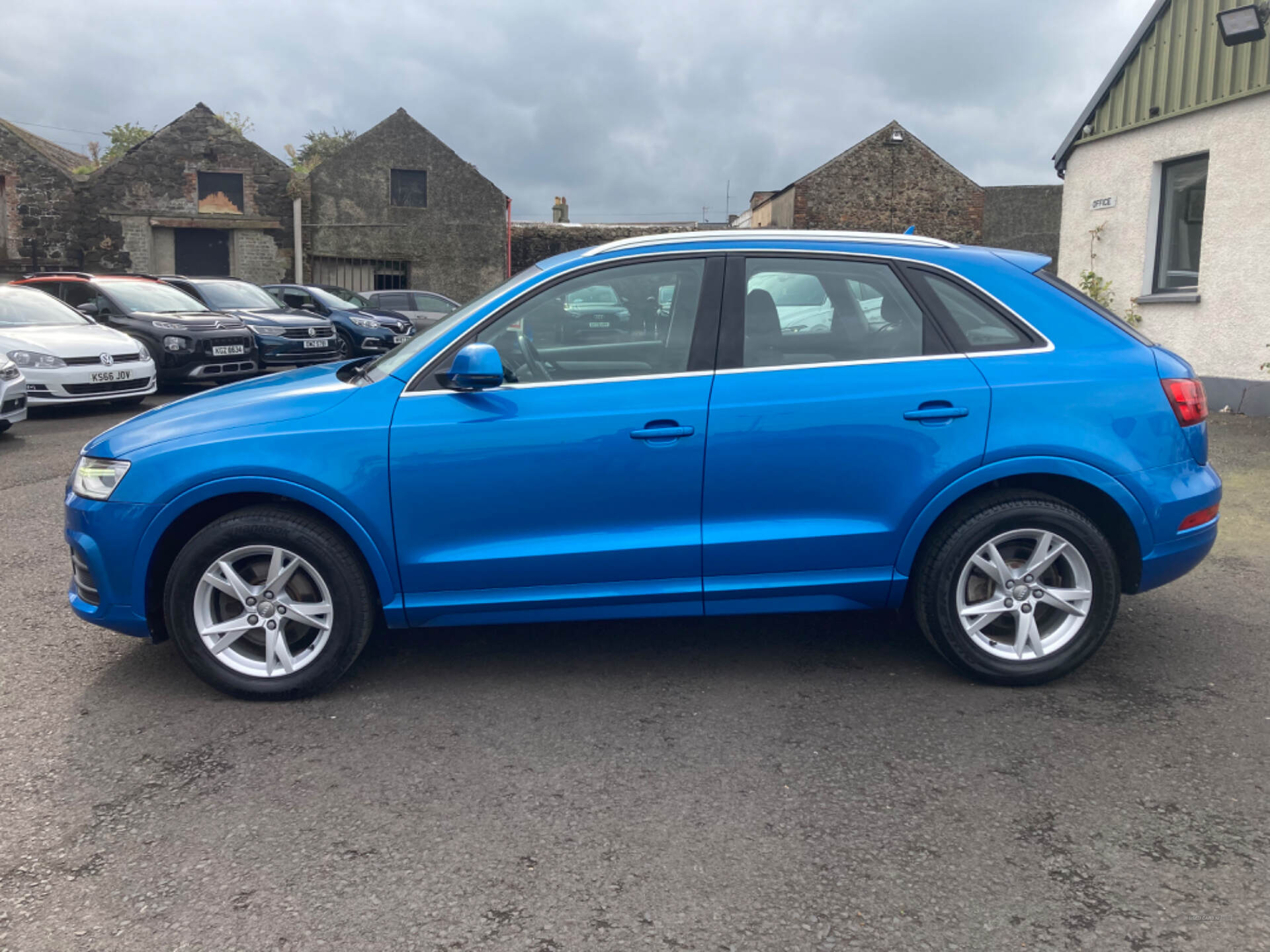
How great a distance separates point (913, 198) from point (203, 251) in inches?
859

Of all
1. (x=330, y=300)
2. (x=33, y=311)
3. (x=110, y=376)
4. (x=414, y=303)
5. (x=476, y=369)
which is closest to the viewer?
(x=476, y=369)

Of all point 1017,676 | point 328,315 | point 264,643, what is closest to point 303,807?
point 264,643

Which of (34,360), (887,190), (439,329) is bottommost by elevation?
(34,360)

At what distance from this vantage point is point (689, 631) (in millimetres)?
4754

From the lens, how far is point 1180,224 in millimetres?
11805

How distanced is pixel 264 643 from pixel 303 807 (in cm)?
99

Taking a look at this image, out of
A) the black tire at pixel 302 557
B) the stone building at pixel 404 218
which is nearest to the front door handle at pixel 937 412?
the black tire at pixel 302 557

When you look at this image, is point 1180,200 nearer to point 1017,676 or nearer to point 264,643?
point 1017,676

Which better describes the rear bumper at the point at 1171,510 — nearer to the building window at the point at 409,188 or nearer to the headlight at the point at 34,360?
the headlight at the point at 34,360

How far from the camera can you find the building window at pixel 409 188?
103ft

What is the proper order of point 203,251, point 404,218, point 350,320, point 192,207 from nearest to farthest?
point 350,320
point 192,207
point 203,251
point 404,218

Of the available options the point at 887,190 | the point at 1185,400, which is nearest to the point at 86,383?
the point at 1185,400

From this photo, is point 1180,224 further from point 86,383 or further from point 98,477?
point 86,383

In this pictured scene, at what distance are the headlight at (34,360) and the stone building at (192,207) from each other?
19.8 metres
